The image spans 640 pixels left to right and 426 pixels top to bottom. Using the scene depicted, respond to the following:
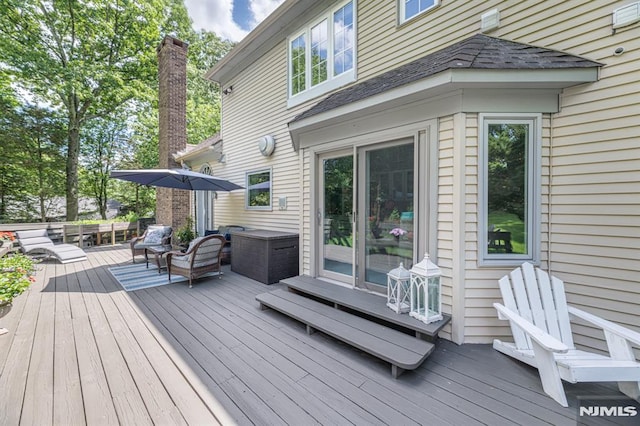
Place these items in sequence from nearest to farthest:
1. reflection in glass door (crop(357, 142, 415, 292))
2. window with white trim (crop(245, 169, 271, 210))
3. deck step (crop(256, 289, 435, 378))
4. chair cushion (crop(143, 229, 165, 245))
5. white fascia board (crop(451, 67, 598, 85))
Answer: deck step (crop(256, 289, 435, 378)), white fascia board (crop(451, 67, 598, 85)), reflection in glass door (crop(357, 142, 415, 292)), window with white trim (crop(245, 169, 271, 210)), chair cushion (crop(143, 229, 165, 245))

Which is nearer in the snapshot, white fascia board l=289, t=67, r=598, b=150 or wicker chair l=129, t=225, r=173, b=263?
white fascia board l=289, t=67, r=598, b=150

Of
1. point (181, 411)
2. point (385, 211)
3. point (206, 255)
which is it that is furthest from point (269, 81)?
point (181, 411)

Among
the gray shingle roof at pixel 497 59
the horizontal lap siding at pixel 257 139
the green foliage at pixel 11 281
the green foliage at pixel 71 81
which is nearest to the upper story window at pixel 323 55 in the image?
the horizontal lap siding at pixel 257 139

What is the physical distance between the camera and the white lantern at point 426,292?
271cm

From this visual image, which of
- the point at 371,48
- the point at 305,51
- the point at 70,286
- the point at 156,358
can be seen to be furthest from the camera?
the point at 305,51

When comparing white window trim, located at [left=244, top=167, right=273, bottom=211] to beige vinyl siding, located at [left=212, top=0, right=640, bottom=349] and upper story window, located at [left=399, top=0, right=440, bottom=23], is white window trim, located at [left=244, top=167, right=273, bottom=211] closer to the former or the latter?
upper story window, located at [left=399, top=0, right=440, bottom=23]

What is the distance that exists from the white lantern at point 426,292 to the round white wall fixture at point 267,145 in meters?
4.66

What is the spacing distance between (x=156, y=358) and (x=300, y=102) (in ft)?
16.9

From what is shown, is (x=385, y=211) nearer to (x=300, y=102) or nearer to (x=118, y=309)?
(x=300, y=102)

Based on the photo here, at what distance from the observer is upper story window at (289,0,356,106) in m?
4.84

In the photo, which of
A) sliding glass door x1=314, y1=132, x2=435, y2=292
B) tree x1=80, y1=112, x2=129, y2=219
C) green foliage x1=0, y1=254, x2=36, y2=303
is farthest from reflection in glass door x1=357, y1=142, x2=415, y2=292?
tree x1=80, y1=112, x2=129, y2=219

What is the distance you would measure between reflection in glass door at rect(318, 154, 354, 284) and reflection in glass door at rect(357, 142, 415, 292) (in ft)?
0.81

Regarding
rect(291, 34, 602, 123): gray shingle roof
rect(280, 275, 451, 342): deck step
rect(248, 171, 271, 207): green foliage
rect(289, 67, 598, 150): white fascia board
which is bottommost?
rect(280, 275, 451, 342): deck step

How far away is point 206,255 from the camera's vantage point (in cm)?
508
